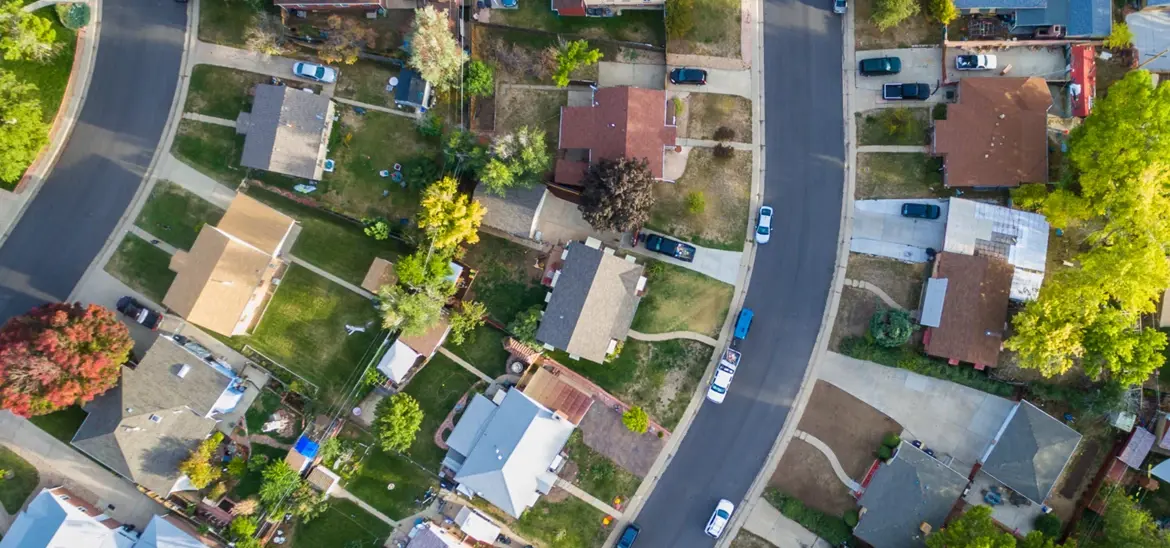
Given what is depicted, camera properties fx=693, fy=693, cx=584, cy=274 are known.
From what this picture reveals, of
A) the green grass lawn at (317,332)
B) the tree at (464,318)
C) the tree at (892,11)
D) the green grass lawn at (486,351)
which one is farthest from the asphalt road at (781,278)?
the green grass lawn at (317,332)

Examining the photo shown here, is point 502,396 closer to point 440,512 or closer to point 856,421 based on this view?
point 440,512

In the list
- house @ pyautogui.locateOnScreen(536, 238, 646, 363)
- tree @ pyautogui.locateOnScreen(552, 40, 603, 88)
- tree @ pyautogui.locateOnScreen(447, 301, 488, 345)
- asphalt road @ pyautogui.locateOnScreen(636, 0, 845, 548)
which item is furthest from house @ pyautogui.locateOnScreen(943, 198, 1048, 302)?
tree @ pyautogui.locateOnScreen(447, 301, 488, 345)

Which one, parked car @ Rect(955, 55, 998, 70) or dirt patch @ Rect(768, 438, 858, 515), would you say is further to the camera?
parked car @ Rect(955, 55, 998, 70)

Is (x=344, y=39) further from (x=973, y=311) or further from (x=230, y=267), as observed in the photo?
(x=973, y=311)

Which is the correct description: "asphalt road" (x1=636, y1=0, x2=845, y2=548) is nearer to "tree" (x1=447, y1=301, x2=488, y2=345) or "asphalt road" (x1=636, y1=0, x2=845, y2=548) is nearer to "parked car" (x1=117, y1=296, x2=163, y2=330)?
"tree" (x1=447, y1=301, x2=488, y2=345)

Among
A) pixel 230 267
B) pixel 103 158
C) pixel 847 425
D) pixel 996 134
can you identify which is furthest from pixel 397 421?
pixel 996 134

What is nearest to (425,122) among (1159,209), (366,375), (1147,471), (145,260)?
(366,375)
